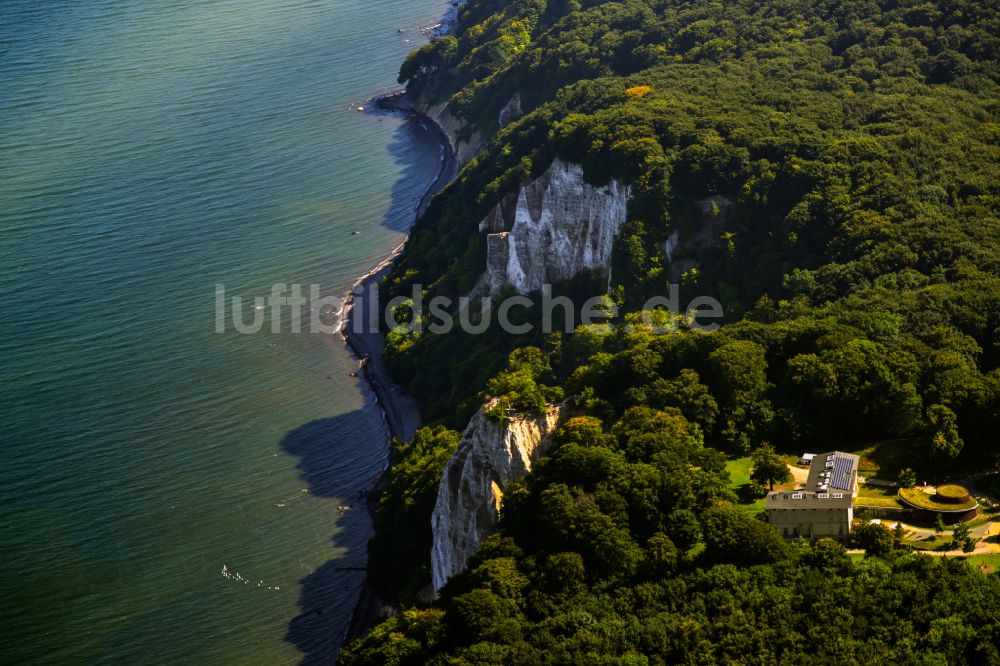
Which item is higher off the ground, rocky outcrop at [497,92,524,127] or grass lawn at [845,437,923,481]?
rocky outcrop at [497,92,524,127]

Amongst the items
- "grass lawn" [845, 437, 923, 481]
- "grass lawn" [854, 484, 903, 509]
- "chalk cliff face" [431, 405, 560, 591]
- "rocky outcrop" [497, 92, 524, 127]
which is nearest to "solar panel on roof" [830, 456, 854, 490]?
"grass lawn" [854, 484, 903, 509]

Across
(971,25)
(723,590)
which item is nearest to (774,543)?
(723,590)

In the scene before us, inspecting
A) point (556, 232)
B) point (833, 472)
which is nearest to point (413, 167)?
point (556, 232)

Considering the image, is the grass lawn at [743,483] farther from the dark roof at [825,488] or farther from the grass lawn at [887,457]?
the grass lawn at [887,457]

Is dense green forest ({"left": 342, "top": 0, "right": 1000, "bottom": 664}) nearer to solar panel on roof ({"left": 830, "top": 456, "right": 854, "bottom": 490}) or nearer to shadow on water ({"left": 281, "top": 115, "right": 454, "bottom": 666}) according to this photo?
shadow on water ({"left": 281, "top": 115, "right": 454, "bottom": 666})

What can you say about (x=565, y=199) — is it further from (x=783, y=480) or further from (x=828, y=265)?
(x=783, y=480)

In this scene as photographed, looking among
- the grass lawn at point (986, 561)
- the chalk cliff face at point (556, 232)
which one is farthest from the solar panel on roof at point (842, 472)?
the chalk cliff face at point (556, 232)
